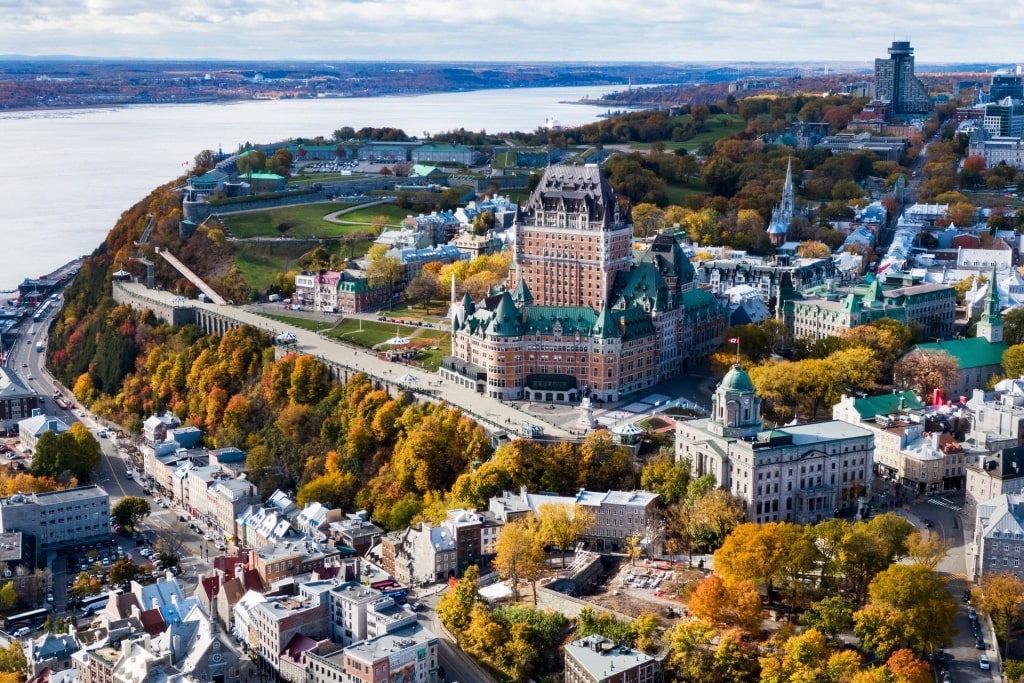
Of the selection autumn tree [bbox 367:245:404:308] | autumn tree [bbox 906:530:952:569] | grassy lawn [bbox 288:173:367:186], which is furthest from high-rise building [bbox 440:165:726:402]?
grassy lawn [bbox 288:173:367:186]

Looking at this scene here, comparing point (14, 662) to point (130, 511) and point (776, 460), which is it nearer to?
point (130, 511)

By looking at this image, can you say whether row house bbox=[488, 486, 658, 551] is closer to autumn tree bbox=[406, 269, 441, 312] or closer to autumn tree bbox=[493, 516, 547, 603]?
autumn tree bbox=[493, 516, 547, 603]

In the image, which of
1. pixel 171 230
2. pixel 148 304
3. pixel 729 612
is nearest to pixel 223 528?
pixel 729 612

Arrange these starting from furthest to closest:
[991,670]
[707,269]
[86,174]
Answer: [86,174]
[707,269]
[991,670]

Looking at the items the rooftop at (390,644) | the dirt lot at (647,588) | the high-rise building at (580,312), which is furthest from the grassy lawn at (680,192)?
the rooftop at (390,644)

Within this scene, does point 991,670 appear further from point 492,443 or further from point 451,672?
point 492,443
